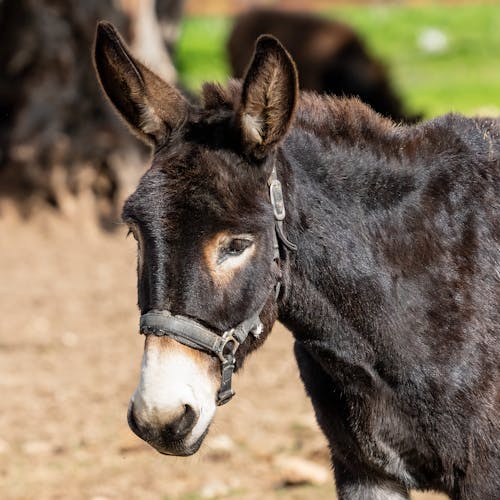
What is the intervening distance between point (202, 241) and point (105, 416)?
3.28 m

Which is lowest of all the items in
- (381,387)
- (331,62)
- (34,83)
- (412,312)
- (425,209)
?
(331,62)

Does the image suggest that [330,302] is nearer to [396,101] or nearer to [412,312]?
[412,312]

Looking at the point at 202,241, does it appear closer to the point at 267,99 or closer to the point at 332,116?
the point at 267,99

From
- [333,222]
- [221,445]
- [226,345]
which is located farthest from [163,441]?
[221,445]

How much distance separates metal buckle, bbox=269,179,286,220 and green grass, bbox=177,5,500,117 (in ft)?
41.7

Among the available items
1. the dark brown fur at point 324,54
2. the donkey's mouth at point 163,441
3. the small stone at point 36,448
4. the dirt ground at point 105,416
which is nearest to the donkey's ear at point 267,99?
the donkey's mouth at point 163,441

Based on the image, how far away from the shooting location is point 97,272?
31.2 feet

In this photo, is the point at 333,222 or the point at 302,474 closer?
the point at 333,222

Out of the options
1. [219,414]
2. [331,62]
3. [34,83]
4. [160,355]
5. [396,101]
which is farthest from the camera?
[331,62]

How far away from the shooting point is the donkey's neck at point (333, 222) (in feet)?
11.8

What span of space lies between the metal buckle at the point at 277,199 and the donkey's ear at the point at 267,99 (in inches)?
4.3

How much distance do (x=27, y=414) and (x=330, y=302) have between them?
10.8 feet

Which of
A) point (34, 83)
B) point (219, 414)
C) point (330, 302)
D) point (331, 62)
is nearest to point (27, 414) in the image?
point (219, 414)

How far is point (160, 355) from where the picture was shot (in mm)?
3223
